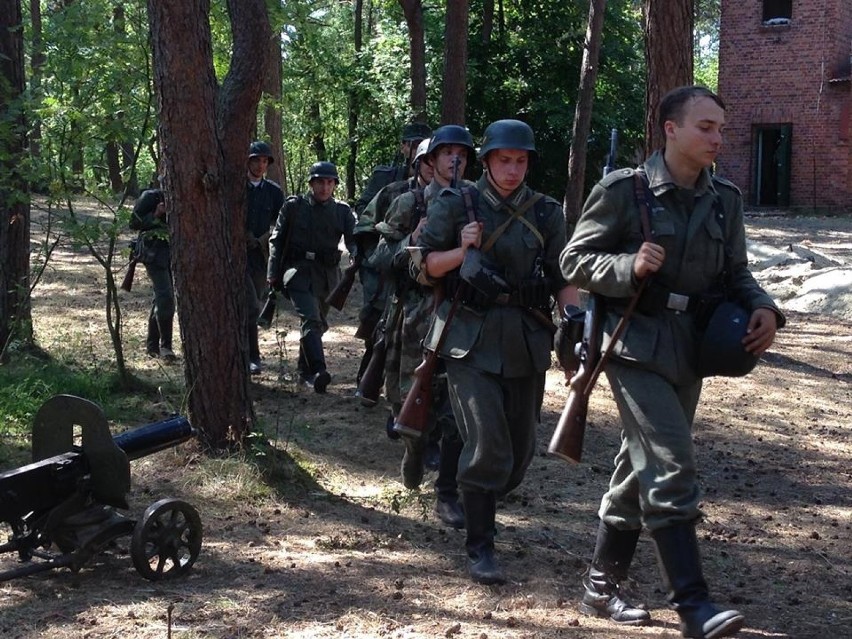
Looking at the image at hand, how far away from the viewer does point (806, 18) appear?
2970 cm

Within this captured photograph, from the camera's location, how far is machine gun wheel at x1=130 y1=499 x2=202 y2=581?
5457 mm

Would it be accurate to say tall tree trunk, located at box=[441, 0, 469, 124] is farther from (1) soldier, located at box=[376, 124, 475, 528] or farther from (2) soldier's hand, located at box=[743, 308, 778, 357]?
(2) soldier's hand, located at box=[743, 308, 778, 357]

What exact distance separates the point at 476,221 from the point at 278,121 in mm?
16251

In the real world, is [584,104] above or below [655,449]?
above

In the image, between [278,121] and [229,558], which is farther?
[278,121]

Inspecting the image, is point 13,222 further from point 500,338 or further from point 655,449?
point 655,449

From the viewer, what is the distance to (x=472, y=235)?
5.61 m

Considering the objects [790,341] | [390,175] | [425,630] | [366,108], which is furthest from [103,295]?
[425,630]

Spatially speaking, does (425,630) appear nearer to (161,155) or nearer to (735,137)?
(161,155)

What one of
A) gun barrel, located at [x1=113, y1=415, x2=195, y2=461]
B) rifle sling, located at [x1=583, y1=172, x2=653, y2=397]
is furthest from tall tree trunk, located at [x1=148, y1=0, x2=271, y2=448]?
rifle sling, located at [x1=583, y1=172, x2=653, y2=397]

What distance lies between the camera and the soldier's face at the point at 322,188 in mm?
10633

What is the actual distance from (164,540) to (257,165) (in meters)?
6.40

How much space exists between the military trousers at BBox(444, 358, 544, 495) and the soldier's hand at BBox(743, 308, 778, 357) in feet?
4.56

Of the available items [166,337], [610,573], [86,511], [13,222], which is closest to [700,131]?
[610,573]
